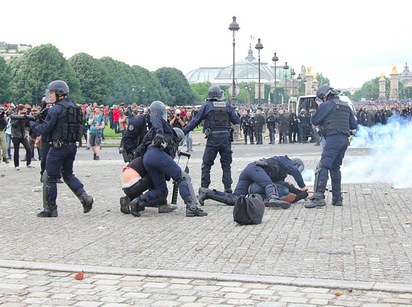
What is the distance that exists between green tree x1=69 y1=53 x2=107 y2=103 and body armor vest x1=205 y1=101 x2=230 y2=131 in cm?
8446

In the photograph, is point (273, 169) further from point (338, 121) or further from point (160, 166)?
point (160, 166)

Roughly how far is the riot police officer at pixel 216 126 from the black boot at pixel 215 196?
1.90 ft

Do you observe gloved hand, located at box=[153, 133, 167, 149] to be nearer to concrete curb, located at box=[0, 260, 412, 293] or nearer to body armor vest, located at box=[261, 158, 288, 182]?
body armor vest, located at box=[261, 158, 288, 182]

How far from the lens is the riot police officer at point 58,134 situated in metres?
11.0

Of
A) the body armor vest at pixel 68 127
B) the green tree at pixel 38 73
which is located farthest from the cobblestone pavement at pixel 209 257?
the green tree at pixel 38 73

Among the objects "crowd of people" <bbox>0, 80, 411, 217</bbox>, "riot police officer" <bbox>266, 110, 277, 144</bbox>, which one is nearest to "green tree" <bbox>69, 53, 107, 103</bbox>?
"riot police officer" <bbox>266, 110, 277, 144</bbox>

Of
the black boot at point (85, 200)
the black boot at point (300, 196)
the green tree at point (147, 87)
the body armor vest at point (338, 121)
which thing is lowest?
the black boot at point (300, 196)

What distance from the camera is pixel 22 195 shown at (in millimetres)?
14352

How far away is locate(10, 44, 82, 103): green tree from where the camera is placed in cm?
8688

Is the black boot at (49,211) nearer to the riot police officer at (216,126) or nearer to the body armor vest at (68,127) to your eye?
the body armor vest at (68,127)

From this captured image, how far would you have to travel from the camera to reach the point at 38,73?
285ft

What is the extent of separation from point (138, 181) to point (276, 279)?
4.83m

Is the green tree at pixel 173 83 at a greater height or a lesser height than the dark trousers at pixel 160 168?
greater

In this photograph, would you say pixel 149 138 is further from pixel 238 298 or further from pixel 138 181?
pixel 238 298
